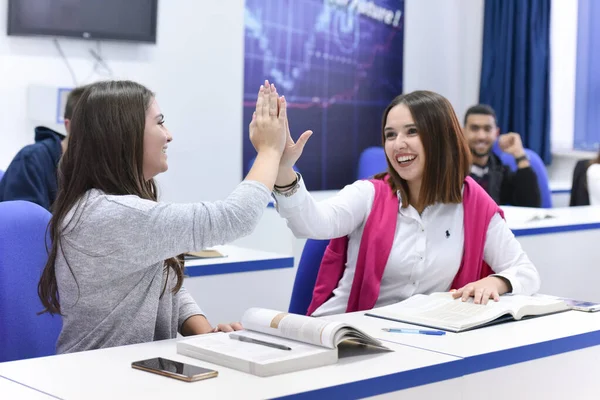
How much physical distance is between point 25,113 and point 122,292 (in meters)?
3.06

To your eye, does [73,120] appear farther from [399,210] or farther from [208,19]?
[208,19]

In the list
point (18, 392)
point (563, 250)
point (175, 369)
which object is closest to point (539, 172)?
point (563, 250)

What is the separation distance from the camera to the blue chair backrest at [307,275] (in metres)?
2.42

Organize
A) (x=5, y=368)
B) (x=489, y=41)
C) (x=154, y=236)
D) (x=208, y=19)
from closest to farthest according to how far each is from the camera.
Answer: (x=5, y=368) → (x=154, y=236) → (x=208, y=19) → (x=489, y=41)

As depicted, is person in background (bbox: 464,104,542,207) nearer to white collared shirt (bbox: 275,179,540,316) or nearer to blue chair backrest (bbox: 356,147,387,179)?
blue chair backrest (bbox: 356,147,387,179)

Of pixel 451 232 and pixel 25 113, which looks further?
pixel 25 113

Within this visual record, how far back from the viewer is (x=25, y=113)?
453 centimetres

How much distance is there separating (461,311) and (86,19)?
10.9 feet

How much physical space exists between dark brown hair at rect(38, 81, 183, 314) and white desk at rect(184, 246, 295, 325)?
1.02 m

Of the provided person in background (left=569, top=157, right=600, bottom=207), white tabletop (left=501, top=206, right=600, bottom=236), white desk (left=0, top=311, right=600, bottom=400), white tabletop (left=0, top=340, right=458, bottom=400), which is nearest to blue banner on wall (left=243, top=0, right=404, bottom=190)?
person in background (left=569, top=157, right=600, bottom=207)

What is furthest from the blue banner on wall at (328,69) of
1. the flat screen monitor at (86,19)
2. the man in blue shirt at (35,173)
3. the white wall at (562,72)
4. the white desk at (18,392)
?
the white desk at (18,392)

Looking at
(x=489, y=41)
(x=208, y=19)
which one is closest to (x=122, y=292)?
(x=208, y=19)

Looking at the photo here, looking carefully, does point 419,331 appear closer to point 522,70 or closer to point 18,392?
point 18,392

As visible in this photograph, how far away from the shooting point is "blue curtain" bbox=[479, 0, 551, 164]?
634 cm
